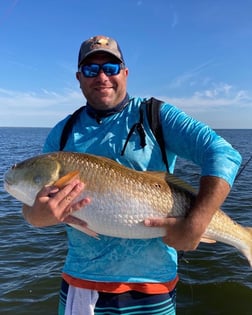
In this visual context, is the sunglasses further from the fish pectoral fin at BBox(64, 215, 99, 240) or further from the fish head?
the fish pectoral fin at BBox(64, 215, 99, 240)

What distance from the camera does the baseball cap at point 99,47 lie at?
3237mm

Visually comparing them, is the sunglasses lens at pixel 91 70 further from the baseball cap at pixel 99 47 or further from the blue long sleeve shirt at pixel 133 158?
the blue long sleeve shirt at pixel 133 158

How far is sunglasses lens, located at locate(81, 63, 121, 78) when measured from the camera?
3.27 m

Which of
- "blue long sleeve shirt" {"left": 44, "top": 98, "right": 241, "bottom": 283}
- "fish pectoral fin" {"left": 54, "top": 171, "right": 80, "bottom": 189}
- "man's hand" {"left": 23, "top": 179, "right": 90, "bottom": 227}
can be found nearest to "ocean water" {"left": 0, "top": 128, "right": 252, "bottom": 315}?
"blue long sleeve shirt" {"left": 44, "top": 98, "right": 241, "bottom": 283}

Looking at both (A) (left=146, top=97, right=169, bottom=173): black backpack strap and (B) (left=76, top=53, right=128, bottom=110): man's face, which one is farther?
Answer: (B) (left=76, top=53, right=128, bottom=110): man's face

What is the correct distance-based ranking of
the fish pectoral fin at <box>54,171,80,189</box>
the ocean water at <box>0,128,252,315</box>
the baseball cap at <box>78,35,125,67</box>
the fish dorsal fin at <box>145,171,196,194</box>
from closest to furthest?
1. the fish pectoral fin at <box>54,171,80,189</box>
2. the fish dorsal fin at <box>145,171,196,194</box>
3. the baseball cap at <box>78,35,125,67</box>
4. the ocean water at <box>0,128,252,315</box>

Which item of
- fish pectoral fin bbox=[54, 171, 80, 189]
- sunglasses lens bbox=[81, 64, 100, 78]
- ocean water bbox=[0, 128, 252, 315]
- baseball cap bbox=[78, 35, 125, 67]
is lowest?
ocean water bbox=[0, 128, 252, 315]

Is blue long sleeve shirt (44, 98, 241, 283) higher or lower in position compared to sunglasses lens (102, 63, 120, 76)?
lower

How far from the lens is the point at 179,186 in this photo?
9.93 feet

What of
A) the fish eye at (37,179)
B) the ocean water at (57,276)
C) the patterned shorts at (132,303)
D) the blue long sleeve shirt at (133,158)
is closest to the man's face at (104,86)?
the blue long sleeve shirt at (133,158)

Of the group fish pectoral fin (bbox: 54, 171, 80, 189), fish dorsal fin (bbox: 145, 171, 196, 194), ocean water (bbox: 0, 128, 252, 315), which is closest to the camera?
fish pectoral fin (bbox: 54, 171, 80, 189)

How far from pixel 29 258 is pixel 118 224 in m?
7.55

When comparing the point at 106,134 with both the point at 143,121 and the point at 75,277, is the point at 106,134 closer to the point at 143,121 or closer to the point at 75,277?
the point at 143,121

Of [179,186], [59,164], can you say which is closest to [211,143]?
[179,186]
